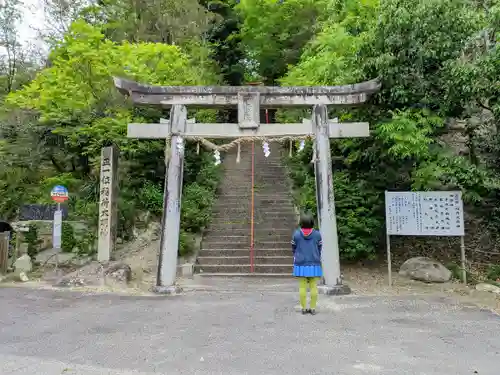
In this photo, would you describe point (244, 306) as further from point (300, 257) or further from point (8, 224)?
point (8, 224)

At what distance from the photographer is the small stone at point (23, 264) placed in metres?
10.6

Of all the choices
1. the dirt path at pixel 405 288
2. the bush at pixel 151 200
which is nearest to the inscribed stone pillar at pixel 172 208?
the dirt path at pixel 405 288

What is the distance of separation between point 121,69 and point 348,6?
7012 millimetres

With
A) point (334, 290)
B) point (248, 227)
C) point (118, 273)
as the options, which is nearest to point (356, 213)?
point (334, 290)

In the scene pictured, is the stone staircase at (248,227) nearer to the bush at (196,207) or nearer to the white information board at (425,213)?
the bush at (196,207)

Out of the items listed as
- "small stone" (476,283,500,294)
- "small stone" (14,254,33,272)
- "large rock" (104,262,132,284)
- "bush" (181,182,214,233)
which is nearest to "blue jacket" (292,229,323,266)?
"small stone" (476,283,500,294)

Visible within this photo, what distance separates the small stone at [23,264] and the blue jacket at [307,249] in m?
8.03

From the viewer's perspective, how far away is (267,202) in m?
13.9

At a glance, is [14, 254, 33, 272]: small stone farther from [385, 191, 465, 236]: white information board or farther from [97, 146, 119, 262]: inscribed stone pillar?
[385, 191, 465, 236]: white information board

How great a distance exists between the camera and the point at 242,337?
202 inches

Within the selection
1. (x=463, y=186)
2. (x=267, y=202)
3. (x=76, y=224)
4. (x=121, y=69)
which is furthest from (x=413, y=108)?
(x=76, y=224)

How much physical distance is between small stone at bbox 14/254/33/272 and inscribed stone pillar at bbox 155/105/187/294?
186 inches

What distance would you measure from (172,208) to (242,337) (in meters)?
4.07

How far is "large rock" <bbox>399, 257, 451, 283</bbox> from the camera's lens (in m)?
8.93
